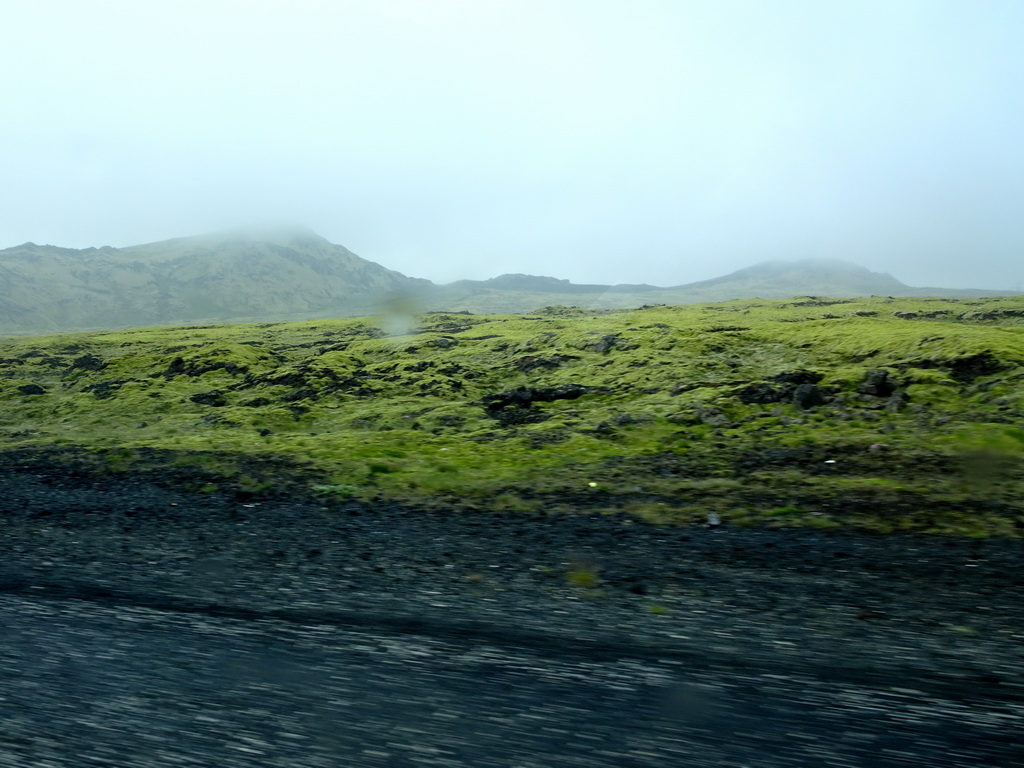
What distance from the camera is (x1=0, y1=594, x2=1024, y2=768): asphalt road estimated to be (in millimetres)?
4246

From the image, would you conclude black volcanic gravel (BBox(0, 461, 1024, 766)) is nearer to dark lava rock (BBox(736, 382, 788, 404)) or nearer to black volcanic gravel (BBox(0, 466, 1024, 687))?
black volcanic gravel (BBox(0, 466, 1024, 687))

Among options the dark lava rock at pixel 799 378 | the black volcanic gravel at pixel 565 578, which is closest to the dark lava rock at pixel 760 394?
the dark lava rock at pixel 799 378

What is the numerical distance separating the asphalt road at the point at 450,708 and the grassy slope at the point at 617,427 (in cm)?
551

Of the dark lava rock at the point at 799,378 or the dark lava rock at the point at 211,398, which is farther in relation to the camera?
the dark lava rock at the point at 211,398

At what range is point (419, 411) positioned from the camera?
25.2m

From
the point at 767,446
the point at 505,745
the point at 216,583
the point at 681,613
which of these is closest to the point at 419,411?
the point at 767,446

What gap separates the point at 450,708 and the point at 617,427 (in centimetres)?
1538

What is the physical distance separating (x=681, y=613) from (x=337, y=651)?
328 cm

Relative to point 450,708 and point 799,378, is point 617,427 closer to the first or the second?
point 799,378

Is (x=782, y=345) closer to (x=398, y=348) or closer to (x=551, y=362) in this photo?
(x=551, y=362)

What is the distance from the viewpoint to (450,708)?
480 cm

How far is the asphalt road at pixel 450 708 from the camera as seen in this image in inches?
167

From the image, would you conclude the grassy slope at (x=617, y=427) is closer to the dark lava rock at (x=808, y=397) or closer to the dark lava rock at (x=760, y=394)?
the dark lava rock at (x=760, y=394)

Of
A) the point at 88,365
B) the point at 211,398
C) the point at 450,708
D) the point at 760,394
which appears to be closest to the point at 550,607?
the point at 450,708
